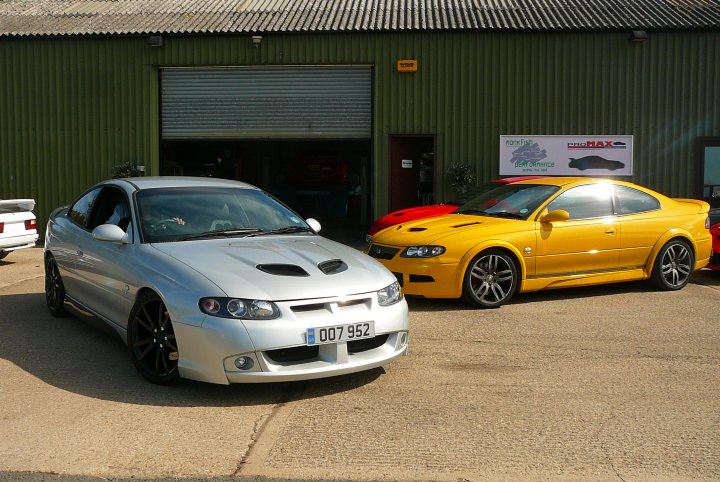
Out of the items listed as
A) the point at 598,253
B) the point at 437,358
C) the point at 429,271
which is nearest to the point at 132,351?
the point at 437,358

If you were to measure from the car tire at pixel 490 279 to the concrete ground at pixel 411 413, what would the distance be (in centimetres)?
86

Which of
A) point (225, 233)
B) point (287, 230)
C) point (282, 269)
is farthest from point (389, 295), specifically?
point (225, 233)

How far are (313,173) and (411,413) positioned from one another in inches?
720

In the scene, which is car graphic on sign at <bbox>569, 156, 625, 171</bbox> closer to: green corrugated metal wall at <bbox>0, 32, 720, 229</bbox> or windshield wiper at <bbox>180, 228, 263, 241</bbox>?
green corrugated metal wall at <bbox>0, 32, 720, 229</bbox>

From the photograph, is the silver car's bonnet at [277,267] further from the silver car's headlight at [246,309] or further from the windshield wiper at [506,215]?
the windshield wiper at [506,215]

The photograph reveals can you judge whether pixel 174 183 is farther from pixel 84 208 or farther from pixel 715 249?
pixel 715 249

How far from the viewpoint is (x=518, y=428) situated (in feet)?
15.0

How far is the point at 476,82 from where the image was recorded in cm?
1588

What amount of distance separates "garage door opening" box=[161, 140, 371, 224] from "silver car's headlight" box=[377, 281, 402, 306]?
16.0 metres

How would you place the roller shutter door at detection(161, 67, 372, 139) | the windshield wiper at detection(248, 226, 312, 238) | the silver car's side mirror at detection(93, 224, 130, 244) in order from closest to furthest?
the silver car's side mirror at detection(93, 224, 130, 244)
the windshield wiper at detection(248, 226, 312, 238)
the roller shutter door at detection(161, 67, 372, 139)

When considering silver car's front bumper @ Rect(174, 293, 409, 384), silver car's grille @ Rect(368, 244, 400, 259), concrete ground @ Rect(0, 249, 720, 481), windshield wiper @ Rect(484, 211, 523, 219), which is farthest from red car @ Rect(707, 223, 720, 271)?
silver car's front bumper @ Rect(174, 293, 409, 384)

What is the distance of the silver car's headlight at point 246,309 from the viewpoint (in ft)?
16.2

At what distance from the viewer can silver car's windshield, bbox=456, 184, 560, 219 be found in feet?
29.2

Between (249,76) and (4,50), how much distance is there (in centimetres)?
514
